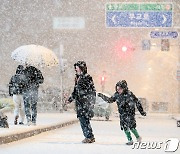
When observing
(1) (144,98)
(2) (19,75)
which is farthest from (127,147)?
(1) (144,98)

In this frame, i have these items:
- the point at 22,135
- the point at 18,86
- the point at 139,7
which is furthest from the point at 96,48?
the point at 22,135

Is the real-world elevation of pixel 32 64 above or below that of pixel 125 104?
above

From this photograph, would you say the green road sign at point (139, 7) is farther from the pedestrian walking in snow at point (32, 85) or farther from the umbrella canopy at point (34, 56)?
the pedestrian walking in snow at point (32, 85)

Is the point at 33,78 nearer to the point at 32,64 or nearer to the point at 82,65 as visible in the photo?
the point at 32,64

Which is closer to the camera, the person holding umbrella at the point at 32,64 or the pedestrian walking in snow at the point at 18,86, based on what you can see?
the person holding umbrella at the point at 32,64

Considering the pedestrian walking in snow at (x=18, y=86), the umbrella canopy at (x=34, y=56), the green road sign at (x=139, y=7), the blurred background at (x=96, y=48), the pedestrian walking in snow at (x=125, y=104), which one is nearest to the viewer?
the pedestrian walking in snow at (x=125, y=104)

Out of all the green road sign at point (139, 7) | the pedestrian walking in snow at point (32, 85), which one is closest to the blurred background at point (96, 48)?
the green road sign at point (139, 7)

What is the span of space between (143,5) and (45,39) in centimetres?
1709

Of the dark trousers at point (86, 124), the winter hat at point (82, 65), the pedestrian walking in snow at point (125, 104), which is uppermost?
the winter hat at point (82, 65)

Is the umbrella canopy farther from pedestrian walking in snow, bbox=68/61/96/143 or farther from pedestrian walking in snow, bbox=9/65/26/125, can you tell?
pedestrian walking in snow, bbox=68/61/96/143

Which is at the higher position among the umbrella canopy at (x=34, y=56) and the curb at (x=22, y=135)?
the umbrella canopy at (x=34, y=56)

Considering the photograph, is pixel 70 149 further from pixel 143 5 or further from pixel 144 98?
pixel 144 98

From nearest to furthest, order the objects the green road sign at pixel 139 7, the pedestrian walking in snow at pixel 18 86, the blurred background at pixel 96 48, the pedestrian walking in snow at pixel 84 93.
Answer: the pedestrian walking in snow at pixel 84 93, the pedestrian walking in snow at pixel 18 86, the green road sign at pixel 139 7, the blurred background at pixel 96 48

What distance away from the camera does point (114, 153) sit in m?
8.62
